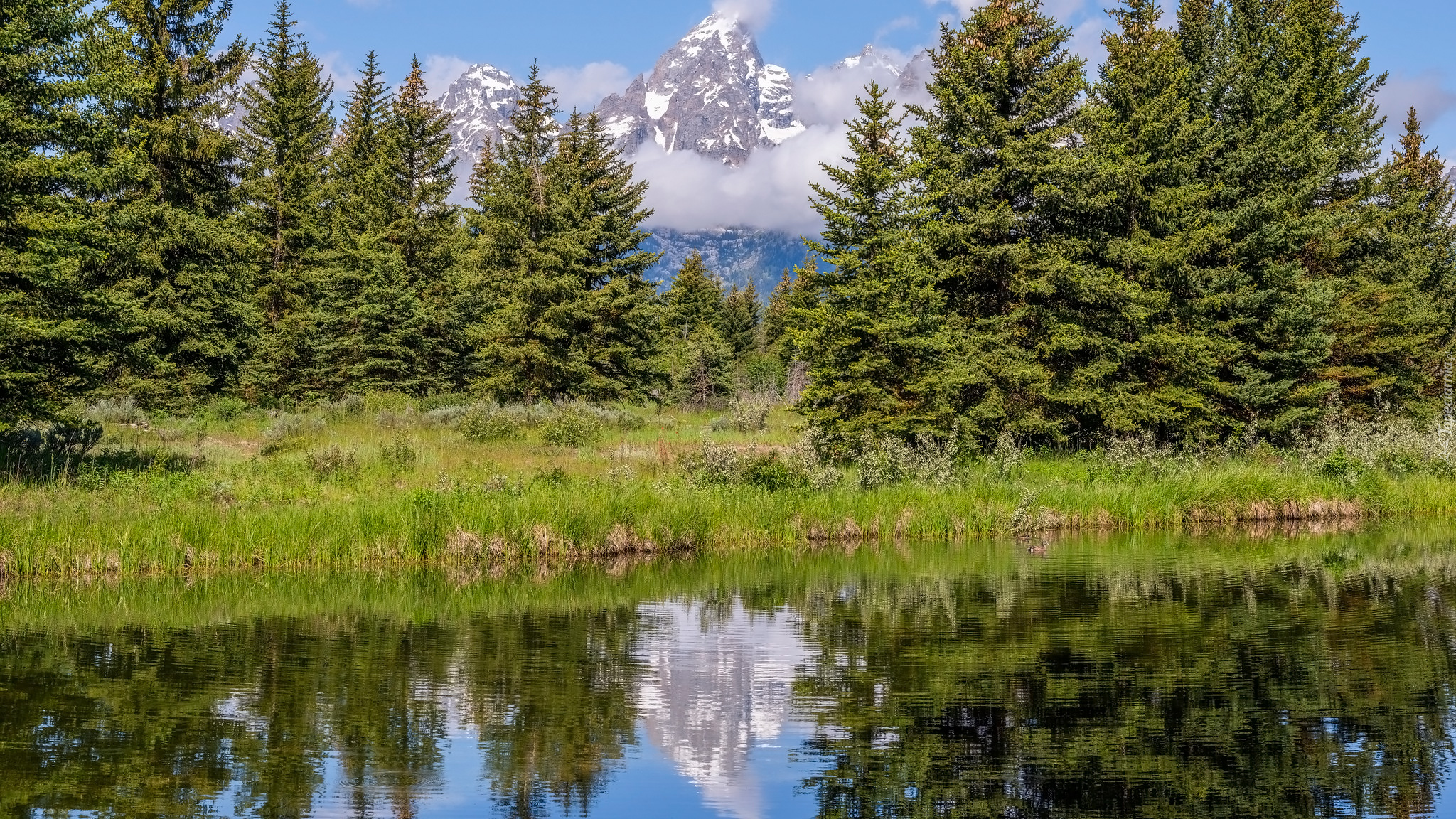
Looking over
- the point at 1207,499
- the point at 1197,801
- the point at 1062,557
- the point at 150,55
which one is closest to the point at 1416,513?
the point at 1207,499

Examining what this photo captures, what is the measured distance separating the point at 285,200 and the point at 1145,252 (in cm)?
3864

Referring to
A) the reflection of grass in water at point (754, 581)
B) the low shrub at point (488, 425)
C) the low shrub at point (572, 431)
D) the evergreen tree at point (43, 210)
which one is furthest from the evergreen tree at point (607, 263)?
the reflection of grass in water at point (754, 581)

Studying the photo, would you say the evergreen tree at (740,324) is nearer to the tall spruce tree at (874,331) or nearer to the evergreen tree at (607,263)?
the evergreen tree at (607,263)

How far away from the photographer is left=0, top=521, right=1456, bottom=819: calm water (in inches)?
291

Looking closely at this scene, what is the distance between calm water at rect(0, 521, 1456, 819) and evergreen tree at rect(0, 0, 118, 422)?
6.90 metres

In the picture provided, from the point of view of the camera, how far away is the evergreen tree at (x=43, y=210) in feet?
63.6

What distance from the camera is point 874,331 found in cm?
2800

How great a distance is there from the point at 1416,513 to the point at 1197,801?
2453cm

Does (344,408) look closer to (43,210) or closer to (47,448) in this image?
(47,448)

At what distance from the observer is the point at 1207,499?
2594cm

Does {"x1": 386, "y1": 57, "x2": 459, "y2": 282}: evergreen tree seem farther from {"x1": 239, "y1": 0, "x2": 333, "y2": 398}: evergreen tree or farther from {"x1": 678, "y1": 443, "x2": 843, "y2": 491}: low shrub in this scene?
{"x1": 678, "y1": 443, "x2": 843, "y2": 491}: low shrub

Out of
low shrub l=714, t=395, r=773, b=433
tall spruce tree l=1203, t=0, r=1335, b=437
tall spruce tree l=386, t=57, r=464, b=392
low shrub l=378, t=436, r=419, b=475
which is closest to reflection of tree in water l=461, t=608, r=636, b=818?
low shrub l=378, t=436, r=419, b=475

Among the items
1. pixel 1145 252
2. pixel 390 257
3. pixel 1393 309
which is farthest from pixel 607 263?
pixel 1393 309

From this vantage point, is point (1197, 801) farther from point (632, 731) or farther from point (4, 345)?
point (4, 345)
